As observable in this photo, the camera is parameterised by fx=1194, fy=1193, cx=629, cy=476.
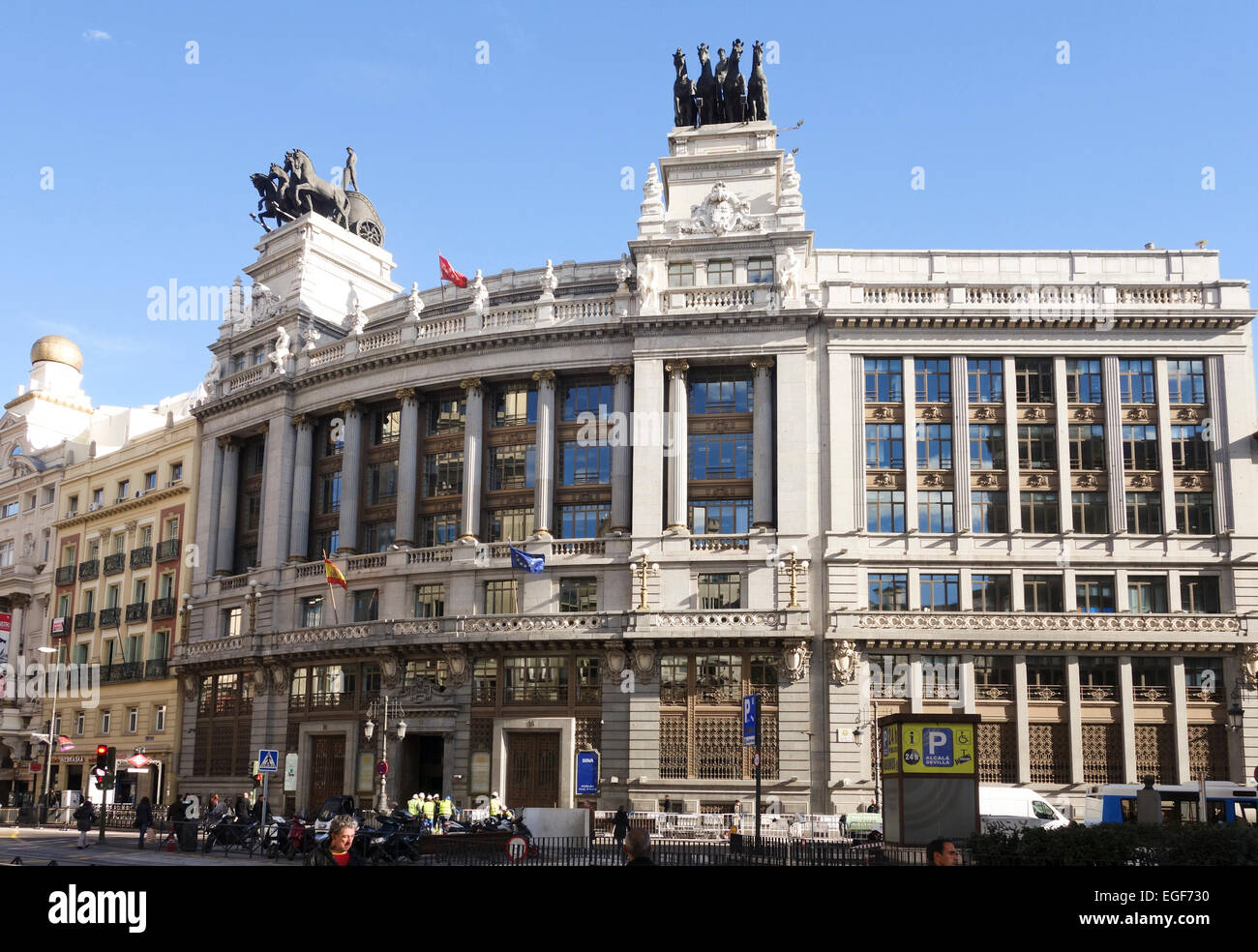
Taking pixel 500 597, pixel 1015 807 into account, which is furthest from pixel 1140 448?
pixel 500 597

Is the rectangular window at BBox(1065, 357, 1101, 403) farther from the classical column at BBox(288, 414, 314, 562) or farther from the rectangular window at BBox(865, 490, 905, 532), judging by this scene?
the classical column at BBox(288, 414, 314, 562)

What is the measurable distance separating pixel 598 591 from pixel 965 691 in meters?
16.9

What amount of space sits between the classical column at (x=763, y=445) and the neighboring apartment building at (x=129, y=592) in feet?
113

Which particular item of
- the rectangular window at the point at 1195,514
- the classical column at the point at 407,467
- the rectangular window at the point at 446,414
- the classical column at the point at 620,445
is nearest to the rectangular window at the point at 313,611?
the classical column at the point at 407,467

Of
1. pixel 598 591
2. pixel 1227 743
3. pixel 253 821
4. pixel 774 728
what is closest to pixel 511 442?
pixel 598 591

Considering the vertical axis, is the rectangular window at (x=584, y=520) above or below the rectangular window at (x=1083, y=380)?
below

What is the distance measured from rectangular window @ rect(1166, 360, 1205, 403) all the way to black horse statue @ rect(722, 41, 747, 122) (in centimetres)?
2383

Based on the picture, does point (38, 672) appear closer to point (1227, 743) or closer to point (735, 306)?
point (735, 306)

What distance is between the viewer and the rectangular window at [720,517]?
5528cm

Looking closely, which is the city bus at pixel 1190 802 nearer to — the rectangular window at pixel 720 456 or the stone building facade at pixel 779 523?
the stone building facade at pixel 779 523

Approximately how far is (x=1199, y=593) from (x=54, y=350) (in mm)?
76725

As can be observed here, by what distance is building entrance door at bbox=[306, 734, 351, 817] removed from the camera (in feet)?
194

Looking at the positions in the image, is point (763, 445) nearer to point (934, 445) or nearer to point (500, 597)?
point (934, 445)

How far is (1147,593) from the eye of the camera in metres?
52.2
